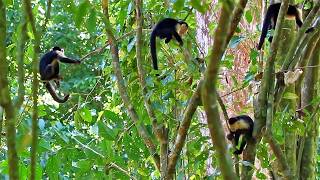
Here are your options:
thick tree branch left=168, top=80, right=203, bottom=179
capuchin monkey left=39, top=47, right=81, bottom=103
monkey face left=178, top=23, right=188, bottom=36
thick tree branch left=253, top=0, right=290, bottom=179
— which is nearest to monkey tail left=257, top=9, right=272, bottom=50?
monkey face left=178, top=23, right=188, bottom=36

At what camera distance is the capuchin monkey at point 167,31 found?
9.32 feet

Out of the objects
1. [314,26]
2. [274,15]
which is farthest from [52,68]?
[314,26]

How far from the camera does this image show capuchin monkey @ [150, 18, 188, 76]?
284cm

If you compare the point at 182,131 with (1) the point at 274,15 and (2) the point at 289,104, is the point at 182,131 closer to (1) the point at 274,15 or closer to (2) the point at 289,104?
(2) the point at 289,104

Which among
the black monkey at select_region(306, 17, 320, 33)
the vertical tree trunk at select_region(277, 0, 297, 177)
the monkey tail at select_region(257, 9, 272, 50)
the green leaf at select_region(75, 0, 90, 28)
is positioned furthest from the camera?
the monkey tail at select_region(257, 9, 272, 50)

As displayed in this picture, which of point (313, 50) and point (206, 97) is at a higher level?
point (313, 50)

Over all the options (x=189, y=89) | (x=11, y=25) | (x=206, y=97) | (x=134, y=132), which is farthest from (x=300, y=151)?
(x=11, y=25)

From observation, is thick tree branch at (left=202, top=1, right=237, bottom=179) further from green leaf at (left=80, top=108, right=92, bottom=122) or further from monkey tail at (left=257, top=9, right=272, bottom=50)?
monkey tail at (left=257, top=9, right=272, bottom=50)

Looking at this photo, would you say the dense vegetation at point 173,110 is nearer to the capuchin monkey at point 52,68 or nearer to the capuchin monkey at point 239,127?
the capuchin monkey at point 239,127

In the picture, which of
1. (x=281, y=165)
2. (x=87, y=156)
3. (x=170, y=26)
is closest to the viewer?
(x=281, y=165)

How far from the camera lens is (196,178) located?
102 inches

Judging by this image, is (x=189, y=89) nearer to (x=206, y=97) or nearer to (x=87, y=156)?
(x=87, y=156)

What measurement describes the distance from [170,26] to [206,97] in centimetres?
266

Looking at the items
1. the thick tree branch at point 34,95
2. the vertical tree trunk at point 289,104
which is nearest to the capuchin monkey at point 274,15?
the vertical tree trunk at point 289,104
